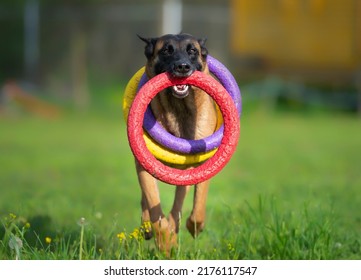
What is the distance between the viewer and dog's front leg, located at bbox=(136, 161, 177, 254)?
16.5ft

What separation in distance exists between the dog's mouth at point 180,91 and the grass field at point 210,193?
2.62ft

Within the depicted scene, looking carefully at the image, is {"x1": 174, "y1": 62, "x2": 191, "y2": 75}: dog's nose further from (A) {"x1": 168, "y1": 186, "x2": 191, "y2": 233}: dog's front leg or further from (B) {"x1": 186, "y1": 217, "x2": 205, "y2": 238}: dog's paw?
(B) {"x1": 186, "y1": 217, "x2": 205, "y2": 238}: dog's paw

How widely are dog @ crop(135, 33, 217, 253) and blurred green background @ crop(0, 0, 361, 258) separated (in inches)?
135

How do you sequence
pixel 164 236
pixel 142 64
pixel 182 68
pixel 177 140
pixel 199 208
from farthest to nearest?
1. pixel 142 64
2. pixel 199 208
3. pixel 177 140
4. pixel 182 68
5. pixel 164 236

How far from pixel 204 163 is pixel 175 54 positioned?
78 cm

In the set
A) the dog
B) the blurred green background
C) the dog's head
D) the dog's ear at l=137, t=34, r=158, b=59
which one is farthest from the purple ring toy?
the blurred green background

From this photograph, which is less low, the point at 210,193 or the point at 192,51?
the point at 192,51

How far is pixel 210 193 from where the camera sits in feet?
28.7

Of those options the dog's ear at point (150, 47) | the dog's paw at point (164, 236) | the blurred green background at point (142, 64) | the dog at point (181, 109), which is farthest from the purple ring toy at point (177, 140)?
the blurred green background at point (142, 64)

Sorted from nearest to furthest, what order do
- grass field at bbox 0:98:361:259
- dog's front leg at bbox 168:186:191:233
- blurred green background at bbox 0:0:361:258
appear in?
1. grass field at bbox 0:98:361:259
2. dog's front leg at bbox 168:186:191:233
3. blurred green background at bbox 0:0:361:258

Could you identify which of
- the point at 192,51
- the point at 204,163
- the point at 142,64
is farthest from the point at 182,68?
the point at 142,64

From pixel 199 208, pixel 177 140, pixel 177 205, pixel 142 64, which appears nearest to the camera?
pixel 177 140

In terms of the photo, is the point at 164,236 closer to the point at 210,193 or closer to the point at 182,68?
the point at 182,68

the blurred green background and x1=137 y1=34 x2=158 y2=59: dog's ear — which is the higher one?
x1=137 y1=34 x2=158 y2=59: dog's ear
